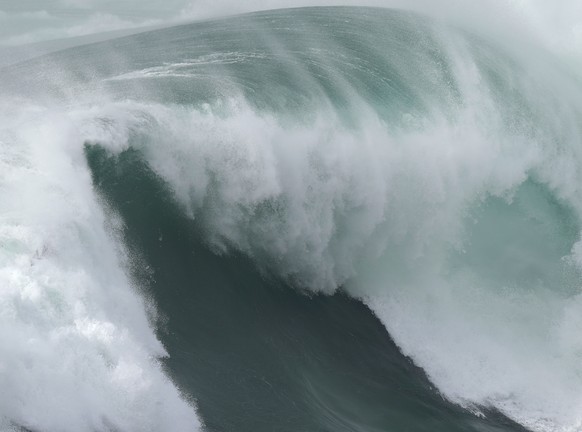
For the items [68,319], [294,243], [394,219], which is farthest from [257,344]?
[394,219]

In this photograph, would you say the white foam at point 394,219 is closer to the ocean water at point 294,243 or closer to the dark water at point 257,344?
the ocean water at point 294,243

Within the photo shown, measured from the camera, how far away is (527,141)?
Answer: 61.5 ft

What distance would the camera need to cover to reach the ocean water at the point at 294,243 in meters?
9.57

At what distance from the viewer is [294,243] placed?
14859mm

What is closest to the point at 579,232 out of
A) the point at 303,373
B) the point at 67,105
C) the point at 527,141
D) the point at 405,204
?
the point at 527,141

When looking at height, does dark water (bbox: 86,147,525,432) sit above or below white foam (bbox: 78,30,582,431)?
below

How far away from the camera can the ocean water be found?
957cm

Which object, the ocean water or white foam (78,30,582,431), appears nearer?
the ocean water

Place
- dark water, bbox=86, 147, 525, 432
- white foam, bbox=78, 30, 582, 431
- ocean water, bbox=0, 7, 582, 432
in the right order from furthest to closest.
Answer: white foam, bbox=78, 30, 582, 431 → dark water, bbox=86, 147, 525, 432 → ocean water, bbox=0, 7, 582, 432

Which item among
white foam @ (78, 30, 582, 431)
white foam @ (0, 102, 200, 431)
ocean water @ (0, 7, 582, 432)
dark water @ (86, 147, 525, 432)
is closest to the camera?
white foam @ (0, 102, 200, 431)

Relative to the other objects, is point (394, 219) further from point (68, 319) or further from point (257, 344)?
point (68, 319)

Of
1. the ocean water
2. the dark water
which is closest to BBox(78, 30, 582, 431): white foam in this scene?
the ocean water

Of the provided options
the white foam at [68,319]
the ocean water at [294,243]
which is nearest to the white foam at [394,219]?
the ocean water at [294,243]

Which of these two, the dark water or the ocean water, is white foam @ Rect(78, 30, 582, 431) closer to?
the ocean water
